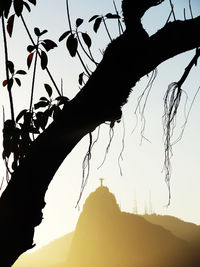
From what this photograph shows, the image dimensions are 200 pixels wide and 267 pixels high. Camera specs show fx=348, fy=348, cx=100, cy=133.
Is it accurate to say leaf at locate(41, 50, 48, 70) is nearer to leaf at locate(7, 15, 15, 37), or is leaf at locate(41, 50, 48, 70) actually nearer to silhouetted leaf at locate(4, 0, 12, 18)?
leaf at locate(7, 15, 15, 37)

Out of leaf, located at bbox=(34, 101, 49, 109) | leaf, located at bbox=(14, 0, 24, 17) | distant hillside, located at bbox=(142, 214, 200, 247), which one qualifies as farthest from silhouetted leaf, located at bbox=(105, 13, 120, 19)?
distant hillside, located at bbox=(142, 214, 200, 247)

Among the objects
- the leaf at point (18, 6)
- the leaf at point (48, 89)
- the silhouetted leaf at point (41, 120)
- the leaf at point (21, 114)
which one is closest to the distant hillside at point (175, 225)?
the leaf at point (48, 89)

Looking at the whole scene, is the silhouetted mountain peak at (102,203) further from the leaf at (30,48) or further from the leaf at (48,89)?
the leaf at (30,48)

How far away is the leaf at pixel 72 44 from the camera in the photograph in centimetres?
184

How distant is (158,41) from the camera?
62.1 inches

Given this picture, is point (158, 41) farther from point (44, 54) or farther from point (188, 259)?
point (188, 259)

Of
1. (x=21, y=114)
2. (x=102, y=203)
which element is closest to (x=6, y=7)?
(x=21, y=114)

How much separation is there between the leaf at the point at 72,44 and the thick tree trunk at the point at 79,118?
274 mm

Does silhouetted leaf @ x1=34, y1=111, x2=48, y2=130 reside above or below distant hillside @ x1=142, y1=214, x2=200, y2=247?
below

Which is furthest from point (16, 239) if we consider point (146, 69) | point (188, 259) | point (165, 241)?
point (165, 241)

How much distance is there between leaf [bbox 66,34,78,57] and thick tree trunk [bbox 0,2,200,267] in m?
0.27

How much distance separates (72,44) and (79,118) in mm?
559

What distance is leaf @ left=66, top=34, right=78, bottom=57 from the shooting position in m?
1.84

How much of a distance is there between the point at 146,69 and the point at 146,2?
403 millimetres
